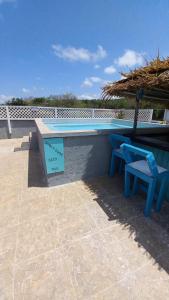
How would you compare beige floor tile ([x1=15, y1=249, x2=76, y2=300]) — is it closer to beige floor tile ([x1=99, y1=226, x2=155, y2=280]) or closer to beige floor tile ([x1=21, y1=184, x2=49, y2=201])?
beige floor tile ([x1=99, y1=226, x2=155, y2=280])

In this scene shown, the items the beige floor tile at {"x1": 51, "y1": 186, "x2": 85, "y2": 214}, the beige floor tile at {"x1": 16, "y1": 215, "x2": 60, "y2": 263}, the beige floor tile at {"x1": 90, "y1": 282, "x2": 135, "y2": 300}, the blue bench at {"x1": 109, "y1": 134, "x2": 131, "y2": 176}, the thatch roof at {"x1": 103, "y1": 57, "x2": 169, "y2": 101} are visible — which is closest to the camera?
the beige floor tile at {"x1": 90, "y1": 282, "x2": 135, "y2": 300}

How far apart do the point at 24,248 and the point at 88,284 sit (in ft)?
2.68

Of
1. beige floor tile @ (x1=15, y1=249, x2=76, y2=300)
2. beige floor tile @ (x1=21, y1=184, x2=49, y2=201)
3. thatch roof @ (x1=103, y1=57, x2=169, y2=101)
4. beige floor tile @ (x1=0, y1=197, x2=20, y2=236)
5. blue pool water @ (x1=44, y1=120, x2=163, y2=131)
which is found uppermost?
thatch roof @ (x1=103, y1=57, x2=169, y2=101)

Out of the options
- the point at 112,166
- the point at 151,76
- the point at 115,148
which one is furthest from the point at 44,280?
the point at 151,76

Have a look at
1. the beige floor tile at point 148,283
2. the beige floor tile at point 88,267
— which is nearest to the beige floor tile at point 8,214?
the beige floor tile at point 88,267

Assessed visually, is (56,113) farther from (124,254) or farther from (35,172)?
(124,254)

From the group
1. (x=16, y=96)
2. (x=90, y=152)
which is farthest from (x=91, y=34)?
(x=16, y=96)

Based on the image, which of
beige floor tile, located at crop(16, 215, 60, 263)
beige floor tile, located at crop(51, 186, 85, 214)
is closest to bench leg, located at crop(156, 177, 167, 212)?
beige floor tile, located at crop(51, 186, 85, 214)

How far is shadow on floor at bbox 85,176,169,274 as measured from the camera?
165 cm

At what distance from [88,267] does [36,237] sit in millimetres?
745

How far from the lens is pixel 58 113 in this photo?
27.7 ft

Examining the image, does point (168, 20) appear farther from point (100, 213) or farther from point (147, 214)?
point (100, 213)

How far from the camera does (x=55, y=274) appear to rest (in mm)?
1373

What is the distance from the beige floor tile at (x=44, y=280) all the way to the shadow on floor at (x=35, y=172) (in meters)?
1.60
